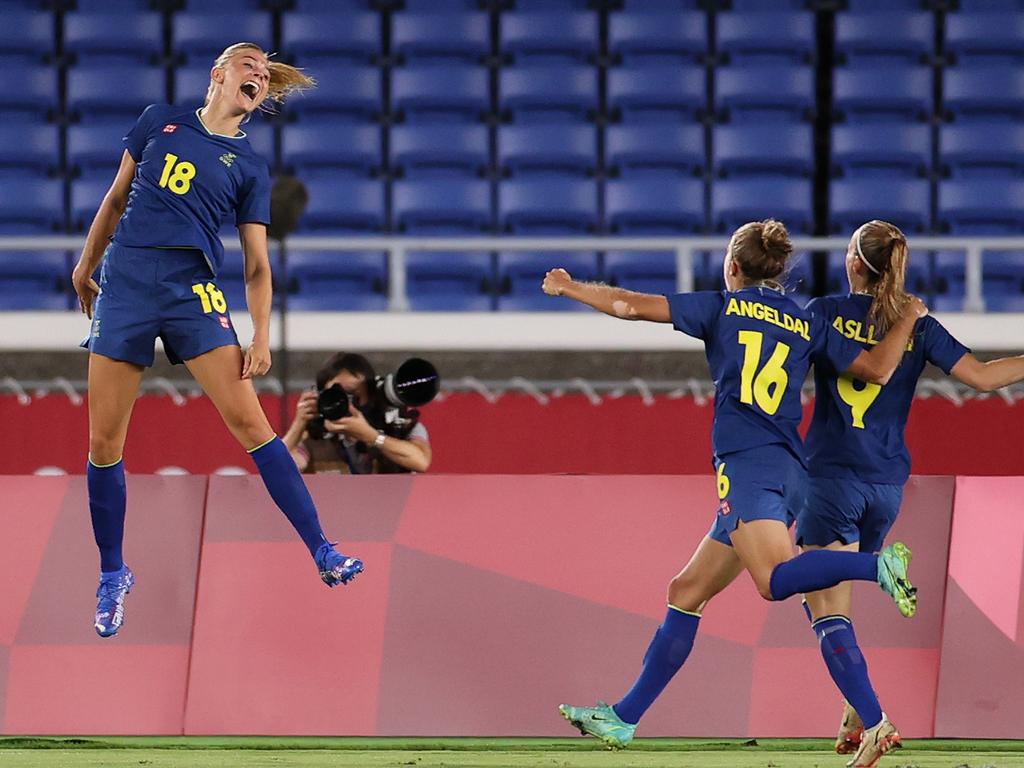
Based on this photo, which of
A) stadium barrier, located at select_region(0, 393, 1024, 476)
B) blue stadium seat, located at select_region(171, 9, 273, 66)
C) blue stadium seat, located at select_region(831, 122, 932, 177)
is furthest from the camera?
blue stadium seat, located at select_region(171, 9, 273, 66)

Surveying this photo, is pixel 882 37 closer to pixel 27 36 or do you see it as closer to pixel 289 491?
pixel 27 36

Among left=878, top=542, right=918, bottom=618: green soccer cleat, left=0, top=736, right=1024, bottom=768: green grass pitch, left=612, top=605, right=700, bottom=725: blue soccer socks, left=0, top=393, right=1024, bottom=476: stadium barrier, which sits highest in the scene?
left=878, top=542, right=918, bottom=618: green soccer cleat

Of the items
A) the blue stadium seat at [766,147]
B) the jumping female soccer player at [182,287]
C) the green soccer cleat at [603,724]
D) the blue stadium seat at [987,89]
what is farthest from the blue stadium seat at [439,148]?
the green soccer cleat at [603,724]

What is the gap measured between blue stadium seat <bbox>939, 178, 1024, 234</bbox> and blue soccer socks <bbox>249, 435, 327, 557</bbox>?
743 cm

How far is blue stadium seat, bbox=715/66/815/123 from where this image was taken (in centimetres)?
1186

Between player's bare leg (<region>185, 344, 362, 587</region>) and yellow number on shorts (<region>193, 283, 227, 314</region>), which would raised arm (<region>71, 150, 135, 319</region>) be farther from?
player's bare leg (<region>185, 344, 362, 587</region>)

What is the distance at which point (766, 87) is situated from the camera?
11.9 metres

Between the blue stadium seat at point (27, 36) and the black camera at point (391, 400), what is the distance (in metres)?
6.90

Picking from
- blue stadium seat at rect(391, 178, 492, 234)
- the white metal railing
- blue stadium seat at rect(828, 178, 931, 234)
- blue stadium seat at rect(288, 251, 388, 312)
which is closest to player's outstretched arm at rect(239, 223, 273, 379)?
the white metal railing

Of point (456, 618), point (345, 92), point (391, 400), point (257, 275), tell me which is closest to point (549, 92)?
point (345, 92)

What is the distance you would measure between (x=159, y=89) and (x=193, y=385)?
329 centimetres

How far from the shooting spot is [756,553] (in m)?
4.45

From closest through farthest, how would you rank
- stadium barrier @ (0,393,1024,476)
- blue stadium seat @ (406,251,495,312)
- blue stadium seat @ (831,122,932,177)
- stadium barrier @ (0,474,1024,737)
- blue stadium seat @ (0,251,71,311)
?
stadium barrier @ (0,474,1024,737), stadium barrier @ (0,393,1024,476), blue stadium seat @ (0,251,71,311), blue stadium seat @ (406,251,495,312), blue stadium seat @ (831,122,932,177)

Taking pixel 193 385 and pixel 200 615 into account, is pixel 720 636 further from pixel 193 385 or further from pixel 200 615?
pixel 193 385
